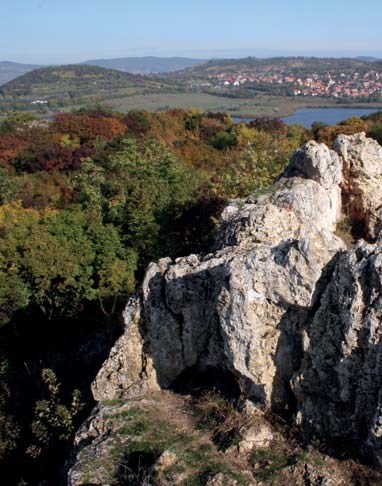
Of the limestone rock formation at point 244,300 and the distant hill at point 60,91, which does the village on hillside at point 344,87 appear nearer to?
the distant hill at point 60,91

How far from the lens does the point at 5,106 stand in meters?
140

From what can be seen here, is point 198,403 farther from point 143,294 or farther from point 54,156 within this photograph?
point 54,156

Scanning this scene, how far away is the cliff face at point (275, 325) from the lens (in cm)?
1066

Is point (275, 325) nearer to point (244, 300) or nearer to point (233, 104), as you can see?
point (244, 300)

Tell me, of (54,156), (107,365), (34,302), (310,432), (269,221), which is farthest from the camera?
(54,156)

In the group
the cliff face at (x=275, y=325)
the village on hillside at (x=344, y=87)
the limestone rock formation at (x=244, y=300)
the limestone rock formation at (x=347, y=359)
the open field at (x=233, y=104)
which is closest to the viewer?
the limestone rock formation at (x=347, y=359)

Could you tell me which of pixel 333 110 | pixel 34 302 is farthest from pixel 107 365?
pixel 333 110

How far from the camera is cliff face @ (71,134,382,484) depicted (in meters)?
10.7

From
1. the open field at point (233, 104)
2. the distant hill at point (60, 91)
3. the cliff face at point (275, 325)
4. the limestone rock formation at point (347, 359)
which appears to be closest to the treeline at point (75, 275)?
the cliff face at point (275, 325)

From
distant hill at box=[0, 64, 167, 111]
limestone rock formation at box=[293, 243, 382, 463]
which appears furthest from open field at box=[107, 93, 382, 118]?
limestone rock formation at box=[293, 243, 382, 463]

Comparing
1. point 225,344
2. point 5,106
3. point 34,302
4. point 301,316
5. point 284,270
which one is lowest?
point 34,302

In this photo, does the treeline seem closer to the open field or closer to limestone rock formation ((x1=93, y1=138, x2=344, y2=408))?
limestone rock formation ((x1=93, y1=138, x2=344, y2=408))

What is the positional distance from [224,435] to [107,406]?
3.66 meters

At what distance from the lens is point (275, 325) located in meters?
12.0
